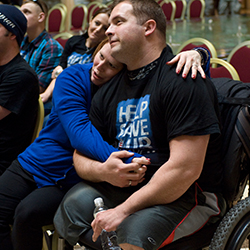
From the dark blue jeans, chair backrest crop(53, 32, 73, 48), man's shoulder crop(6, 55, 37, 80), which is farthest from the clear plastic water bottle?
chair backrest crop(53, 32, 73, 48)

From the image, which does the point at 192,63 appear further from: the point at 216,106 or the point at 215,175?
the point at 215,175

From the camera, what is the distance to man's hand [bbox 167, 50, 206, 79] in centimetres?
117

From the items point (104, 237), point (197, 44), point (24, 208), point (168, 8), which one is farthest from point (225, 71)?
point (168, 8)

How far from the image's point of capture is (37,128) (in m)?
1.85

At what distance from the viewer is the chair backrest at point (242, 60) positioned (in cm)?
229

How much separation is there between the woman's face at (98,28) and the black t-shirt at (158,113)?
1208 millimetres

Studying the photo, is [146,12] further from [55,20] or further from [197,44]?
[55,20]

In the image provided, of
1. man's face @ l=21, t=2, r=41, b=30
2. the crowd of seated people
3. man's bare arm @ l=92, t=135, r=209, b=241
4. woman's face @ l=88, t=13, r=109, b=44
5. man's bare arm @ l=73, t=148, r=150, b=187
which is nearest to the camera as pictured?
man's bare arm @ l=92, t=135, r=209, b=241

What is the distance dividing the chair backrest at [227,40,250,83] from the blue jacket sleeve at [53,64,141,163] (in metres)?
1.23

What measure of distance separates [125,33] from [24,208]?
866 mm

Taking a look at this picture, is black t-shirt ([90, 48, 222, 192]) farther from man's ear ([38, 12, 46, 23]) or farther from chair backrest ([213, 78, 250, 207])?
man's ear ([38, 12, 46, 23])

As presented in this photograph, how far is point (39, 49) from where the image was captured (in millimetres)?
2895

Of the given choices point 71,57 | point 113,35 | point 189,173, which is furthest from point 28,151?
point 71,57

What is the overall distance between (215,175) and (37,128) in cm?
103
